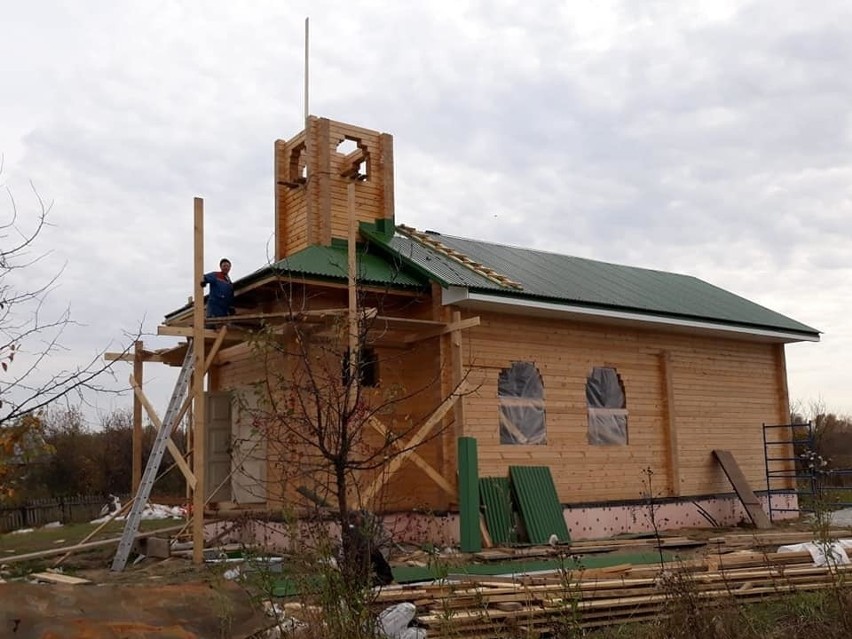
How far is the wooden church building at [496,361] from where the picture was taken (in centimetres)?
1316

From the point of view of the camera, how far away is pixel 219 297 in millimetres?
12844

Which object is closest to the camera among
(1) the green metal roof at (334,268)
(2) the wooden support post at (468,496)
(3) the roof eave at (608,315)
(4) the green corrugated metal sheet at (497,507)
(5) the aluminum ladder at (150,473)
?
(5) the aluminum ladder at (150,473)

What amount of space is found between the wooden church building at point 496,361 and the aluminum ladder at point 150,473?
0.86m

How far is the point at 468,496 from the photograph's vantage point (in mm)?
12438

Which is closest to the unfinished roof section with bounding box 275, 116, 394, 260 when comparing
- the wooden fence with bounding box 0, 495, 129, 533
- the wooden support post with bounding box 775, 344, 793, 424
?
the wooden support post with bounding box 775, 344, 793, 424

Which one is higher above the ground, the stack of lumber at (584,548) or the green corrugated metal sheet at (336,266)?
the green corrugated metal sheet at (336,266)

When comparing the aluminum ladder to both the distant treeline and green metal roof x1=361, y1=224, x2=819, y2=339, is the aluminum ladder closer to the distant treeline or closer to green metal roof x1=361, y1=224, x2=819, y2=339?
green metal roof x1=361, y1=224, x2=819, y2=339

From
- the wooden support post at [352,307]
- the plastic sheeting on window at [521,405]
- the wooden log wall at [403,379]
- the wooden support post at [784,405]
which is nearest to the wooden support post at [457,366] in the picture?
the wooden log wall at [403,379]

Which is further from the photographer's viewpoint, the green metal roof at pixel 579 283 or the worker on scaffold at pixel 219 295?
the green metal roof at pixel 579 283

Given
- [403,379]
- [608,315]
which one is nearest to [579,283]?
[608,315]

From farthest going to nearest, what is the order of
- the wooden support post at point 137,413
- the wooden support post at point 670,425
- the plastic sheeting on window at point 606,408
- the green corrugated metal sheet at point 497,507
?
the wooden support post at point 670,425, the plastic sheeting on window at point 606,408, the wooden support post at point 137,413, the green corrugated metal sheet at point 497,507

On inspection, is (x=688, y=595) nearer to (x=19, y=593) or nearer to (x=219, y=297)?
(x=19, y=593)

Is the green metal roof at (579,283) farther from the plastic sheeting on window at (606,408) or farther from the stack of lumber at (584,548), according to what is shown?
the stack of lumber at (584,548)

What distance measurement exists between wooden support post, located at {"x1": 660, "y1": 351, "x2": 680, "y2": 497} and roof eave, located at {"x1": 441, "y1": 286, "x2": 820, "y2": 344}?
0.76 meters
